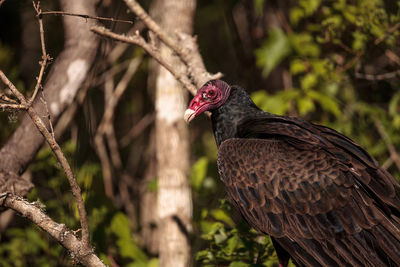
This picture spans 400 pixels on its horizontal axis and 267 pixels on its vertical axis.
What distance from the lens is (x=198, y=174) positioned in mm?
5027

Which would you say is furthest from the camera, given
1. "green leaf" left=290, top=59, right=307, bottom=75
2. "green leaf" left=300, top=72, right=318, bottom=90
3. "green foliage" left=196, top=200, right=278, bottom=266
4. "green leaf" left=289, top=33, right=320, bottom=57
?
"green leaf" left=289, top=33, right=320, bottom=57

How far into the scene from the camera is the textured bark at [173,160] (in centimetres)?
472

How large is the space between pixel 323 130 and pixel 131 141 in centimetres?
532

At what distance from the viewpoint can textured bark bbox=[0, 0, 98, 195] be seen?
3.83m

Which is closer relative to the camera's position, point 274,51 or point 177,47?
point 177,47

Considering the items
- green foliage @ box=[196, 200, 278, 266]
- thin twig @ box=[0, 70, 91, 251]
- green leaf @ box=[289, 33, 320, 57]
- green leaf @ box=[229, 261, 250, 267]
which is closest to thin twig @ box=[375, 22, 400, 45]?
green leaf @ box=[289, 33, 320, 57]

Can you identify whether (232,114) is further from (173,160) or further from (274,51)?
(274,51)

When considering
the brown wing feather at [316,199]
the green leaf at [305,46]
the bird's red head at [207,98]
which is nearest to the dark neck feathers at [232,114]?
the bird's red head at [207,98]

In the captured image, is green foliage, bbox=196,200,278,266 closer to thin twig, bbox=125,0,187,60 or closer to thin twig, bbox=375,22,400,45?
thin twig, bbox=125,0,187,60

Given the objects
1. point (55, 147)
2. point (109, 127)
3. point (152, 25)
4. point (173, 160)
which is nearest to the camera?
point (55, 147)

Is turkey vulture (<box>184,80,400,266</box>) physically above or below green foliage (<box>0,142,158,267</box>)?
below

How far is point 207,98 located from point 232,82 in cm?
467

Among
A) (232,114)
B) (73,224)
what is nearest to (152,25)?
(232,114)

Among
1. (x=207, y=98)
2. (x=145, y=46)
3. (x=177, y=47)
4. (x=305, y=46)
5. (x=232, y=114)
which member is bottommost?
(x=232, y=114)
